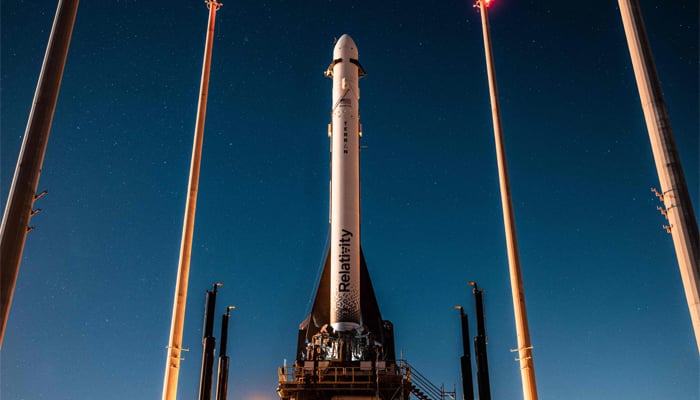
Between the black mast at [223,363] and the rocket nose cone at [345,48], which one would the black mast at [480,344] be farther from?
the rocket nose cone at [345,48]

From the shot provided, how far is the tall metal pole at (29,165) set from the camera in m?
9.02

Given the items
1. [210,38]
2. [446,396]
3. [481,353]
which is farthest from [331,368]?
[210,38]

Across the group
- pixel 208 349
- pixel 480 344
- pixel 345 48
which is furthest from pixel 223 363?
pixel 345 48

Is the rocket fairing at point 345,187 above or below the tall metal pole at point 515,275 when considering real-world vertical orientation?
above

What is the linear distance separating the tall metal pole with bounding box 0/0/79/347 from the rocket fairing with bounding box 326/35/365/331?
70.1 ft

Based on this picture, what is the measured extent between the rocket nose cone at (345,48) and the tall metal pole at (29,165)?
2650 cm

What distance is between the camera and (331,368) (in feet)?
91.4

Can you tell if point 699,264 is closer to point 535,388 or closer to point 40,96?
point 535,388

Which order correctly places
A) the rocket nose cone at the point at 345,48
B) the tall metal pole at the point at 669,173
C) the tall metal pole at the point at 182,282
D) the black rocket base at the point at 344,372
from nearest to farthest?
the tall metal pole at the point at 669,173 < the tall metal pole at the point at 182,282 < the black rocket base at the point at 344,372 < the rocket nose cone at the point at 345,48

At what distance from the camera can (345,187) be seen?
32875mm

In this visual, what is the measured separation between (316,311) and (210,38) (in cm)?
1706

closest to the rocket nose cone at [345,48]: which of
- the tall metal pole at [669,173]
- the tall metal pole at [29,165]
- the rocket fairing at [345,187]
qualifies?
the rocket fairing at [345,187]

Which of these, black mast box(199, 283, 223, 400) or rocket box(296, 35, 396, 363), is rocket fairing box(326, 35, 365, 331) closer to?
rocket box(296, 35, 396, 363)

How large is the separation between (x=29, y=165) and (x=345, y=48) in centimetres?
2909
